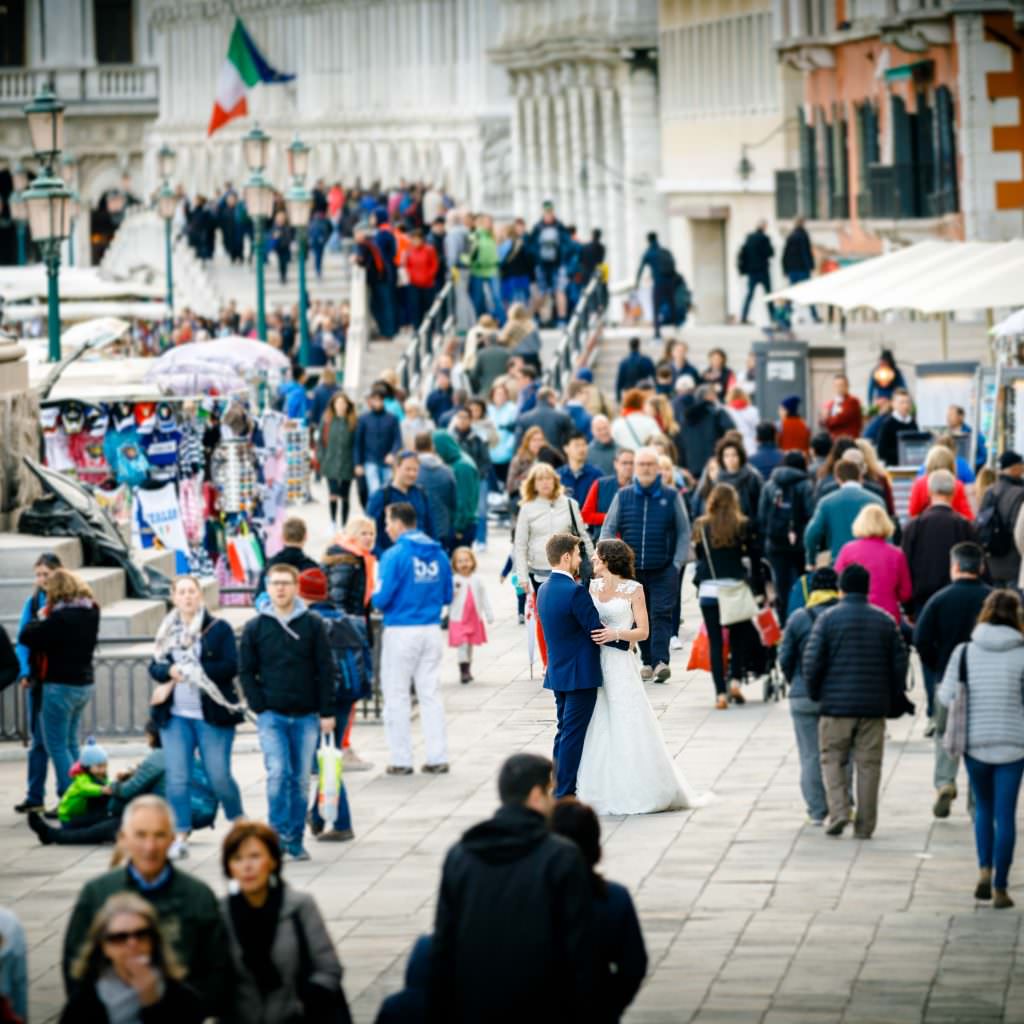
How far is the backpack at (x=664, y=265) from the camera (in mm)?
43312

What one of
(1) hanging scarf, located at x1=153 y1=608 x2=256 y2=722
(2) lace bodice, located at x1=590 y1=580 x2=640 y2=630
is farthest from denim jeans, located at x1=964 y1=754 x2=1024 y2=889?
(1) hanging scarf, located at x1=153 y1=608 x2=256 y2=722

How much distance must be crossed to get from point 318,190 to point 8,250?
43.1 meters

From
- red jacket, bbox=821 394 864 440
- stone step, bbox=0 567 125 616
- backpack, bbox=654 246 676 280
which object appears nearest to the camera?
stone step, bbox=0 567 125 616

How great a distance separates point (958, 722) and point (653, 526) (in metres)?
3.80

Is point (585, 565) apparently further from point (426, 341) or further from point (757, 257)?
point (757, 257)

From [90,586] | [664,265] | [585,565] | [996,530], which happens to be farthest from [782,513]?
[664,265]

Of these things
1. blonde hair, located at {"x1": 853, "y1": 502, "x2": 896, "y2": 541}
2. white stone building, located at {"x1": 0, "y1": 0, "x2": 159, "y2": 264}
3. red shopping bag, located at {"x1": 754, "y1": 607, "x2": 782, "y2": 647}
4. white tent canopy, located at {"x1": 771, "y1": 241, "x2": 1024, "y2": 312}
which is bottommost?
red shopping bag, located at {"x1": 754, "y1": 607, "x2": 782, "y2": 647}

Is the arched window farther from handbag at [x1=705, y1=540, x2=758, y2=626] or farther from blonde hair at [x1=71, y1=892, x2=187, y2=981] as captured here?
blonde hair at [x1=71, y1=892, x2=187, y2=981]

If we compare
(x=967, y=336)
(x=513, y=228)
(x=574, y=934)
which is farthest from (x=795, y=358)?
(x=574, y=934)

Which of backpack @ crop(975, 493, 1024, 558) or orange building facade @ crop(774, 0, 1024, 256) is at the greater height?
orange building facade @ crop(774, 0, 1024, 256)

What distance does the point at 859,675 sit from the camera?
16.2m

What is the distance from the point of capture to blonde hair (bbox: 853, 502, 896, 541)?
18.8m

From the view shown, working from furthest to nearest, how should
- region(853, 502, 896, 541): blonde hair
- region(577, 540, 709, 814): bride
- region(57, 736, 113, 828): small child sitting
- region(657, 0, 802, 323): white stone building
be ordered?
region(657, 0, 802, 323): white stone building
region(853, 502, 896, 541): blonde hair
region(57, 736, 113, 828): small child sitting
region(577, 540, 709, 814): bride

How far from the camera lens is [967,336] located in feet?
124
